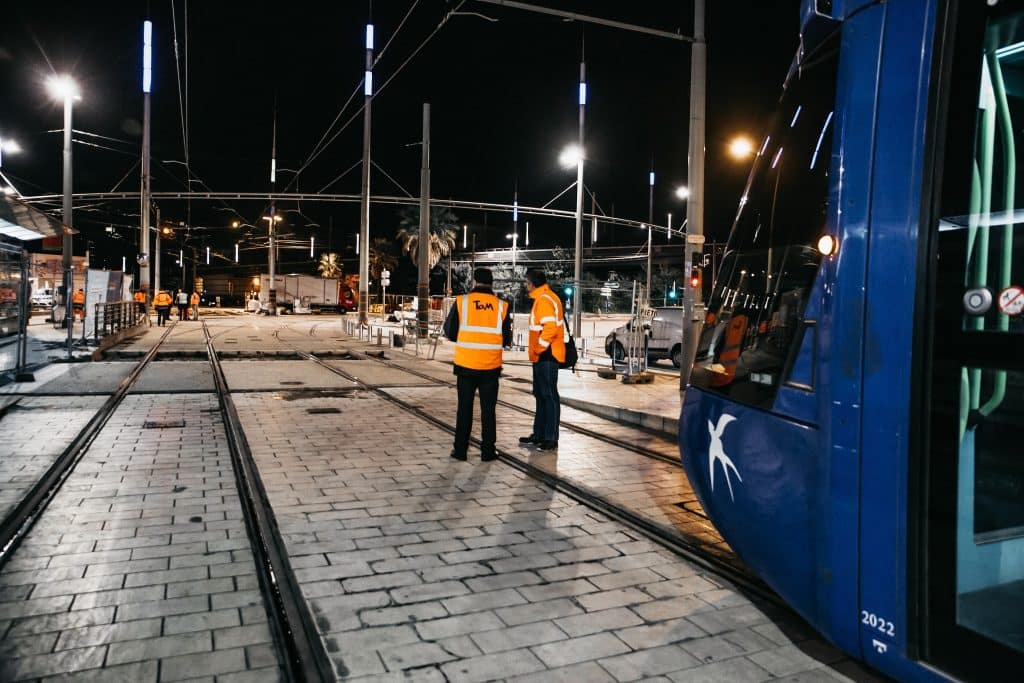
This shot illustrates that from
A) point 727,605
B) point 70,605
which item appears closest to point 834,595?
point 727,605

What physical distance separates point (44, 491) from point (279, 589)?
3.08 metres

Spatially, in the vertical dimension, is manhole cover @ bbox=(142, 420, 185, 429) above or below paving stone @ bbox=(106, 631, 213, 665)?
above

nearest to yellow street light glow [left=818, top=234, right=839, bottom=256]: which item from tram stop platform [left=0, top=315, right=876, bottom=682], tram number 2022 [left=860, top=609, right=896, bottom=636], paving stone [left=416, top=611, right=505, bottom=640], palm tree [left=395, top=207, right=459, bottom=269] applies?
tram number 2022 [left=860, top=609, right=896, bottom=636]

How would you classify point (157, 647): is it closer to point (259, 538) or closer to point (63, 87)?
point (259, 538)

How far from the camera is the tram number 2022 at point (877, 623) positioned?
8.90ft

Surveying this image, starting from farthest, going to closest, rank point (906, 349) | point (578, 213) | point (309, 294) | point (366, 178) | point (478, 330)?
point (309, 294)
point (366, 178)
point (578, 213)
point (478, 330)
point (906, 349)

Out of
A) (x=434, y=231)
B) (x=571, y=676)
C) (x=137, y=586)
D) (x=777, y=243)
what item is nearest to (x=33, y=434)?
(x=137, y=586)

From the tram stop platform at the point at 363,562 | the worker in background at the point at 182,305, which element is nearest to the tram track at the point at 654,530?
the tram stop platform at the point at 363,562

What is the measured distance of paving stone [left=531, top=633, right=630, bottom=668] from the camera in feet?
10.8

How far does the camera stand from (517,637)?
352 cm

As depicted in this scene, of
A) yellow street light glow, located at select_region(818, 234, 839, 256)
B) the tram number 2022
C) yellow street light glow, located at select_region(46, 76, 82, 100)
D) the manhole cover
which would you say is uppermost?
yellow street light glow, located at select_region(46, 76, 82, 100)

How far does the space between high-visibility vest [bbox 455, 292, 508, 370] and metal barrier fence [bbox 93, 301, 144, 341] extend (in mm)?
15056

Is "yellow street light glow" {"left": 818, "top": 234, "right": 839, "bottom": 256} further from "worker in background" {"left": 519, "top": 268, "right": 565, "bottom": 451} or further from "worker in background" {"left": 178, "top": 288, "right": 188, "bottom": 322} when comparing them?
"worker in background" {"left": 178, "top": 288, "right": 188, "bottom": 322}

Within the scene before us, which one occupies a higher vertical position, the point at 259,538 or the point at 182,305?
the point at 182,305
